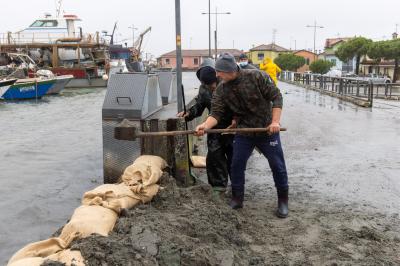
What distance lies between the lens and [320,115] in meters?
Result: 13.8

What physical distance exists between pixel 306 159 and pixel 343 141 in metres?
2.00

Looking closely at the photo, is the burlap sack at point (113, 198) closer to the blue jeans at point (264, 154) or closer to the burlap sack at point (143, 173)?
the burlap sack at point (143, 173)

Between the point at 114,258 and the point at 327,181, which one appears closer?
the point at 114,258

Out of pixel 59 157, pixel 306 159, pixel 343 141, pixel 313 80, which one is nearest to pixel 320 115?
pixel 343 141

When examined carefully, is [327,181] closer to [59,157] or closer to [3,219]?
[3,219]

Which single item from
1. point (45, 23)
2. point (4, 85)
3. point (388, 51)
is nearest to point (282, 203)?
point (4, 85)

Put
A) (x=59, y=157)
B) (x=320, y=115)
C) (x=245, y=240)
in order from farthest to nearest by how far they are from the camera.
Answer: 1. (x=320, y=115)
2. (x=59, y=157)
3. (x=245, y=240)

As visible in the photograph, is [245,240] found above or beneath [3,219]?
above

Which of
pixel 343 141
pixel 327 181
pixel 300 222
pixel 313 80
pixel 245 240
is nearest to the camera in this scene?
pixel 245 240

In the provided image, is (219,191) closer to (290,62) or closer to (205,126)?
(205,126)

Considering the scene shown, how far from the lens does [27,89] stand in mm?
27312

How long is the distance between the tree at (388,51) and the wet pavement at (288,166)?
3207cm

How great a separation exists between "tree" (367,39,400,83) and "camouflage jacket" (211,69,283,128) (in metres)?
41.8

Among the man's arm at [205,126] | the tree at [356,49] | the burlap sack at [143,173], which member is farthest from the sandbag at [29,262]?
the tree at [356,49]
